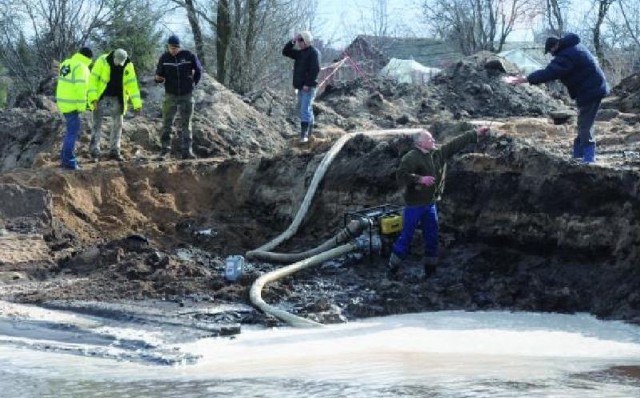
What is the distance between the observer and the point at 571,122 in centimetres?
2045

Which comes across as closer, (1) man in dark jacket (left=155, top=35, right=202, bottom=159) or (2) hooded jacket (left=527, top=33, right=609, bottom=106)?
(2) hooded jacket (left=527, top=33, right=609, bottom=106)

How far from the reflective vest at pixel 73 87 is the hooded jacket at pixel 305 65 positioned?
341 cm

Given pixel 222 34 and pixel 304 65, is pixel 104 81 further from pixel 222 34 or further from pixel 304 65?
pixel 222 34

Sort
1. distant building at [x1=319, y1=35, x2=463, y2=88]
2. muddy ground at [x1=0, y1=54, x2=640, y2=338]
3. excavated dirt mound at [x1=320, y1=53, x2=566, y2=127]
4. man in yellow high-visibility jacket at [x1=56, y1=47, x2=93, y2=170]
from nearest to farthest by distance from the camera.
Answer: muddy ground at [x1=0, y1=54, x2=640, y2=338] < man in yellow high-visibility jacket at [x1=56, y1=47, x2=93, y2=170] < excavated dirt mound at [x1=320, y1=53, x2=566, y2=127] < distant building at [x1=319, y1=35, x2=463, y2=88]

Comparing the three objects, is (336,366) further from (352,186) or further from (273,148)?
(273,148)

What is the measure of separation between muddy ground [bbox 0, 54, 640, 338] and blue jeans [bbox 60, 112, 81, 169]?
1.26 ft

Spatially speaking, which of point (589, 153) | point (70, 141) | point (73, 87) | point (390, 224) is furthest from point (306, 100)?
point (589, 153)

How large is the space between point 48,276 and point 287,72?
23.8 metres

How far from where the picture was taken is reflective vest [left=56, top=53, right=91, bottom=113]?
17.7m

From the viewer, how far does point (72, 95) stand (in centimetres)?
1772

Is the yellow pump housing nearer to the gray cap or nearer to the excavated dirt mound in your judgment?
the gray cap

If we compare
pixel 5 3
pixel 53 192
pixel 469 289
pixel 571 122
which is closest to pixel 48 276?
pixel 53 192

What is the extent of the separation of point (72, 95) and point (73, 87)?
0.13 m

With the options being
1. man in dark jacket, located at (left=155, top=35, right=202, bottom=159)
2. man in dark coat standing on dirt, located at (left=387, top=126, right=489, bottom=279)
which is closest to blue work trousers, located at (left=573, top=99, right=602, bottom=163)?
man in dark coat standing on dirt, located at (left=387, top=126, right=489, bottom=279)
